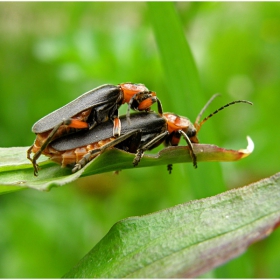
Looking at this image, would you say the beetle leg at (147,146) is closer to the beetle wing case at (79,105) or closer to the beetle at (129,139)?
the beetle at (129,139)

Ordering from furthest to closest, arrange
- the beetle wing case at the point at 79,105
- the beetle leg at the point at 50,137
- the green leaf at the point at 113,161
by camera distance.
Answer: the beetle wing case at the point at 79,105 < the beetle leg at the point at 50,137 < the green leaf at the point at 113,161

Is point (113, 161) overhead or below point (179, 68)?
below

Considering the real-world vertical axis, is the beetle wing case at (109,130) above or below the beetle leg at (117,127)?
below

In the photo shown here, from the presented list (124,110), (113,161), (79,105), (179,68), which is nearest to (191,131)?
(179,68)

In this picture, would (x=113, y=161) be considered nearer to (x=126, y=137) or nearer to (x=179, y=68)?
(x=126, y=137)

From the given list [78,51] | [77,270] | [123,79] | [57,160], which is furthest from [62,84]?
[77,270]

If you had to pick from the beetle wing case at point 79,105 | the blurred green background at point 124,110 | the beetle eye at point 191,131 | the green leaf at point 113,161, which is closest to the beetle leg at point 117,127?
the beetle wing case at point 79,105

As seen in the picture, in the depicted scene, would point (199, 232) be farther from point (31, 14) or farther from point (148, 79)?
point (31, 14)
